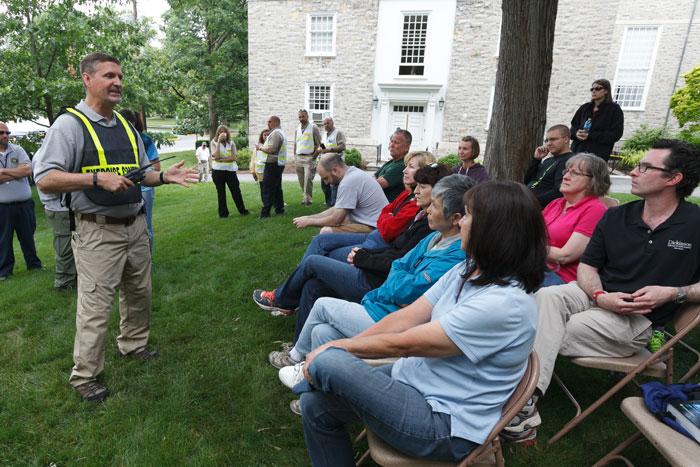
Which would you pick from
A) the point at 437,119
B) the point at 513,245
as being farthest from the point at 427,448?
the point at 437,119

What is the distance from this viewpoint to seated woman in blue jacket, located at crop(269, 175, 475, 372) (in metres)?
2.30

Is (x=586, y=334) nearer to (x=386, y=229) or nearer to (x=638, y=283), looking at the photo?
(x=638, y=283)

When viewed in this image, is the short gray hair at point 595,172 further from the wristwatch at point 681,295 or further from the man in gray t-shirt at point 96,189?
the man in gray t-shirt at point 96,189

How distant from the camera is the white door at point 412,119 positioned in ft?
63.8

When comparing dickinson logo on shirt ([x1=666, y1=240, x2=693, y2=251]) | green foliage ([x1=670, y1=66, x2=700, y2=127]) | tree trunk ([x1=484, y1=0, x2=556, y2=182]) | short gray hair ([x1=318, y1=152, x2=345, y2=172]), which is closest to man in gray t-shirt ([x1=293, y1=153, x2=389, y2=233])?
short gray hair ([x1=318, y1=152, x2=345, y2=172])

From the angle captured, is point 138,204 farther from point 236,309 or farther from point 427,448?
point 427,448

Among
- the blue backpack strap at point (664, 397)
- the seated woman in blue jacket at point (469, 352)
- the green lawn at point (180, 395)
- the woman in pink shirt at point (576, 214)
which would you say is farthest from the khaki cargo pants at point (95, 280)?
the blue backpack strap at point (664, 397)

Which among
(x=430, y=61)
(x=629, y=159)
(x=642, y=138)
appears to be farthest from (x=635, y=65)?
(x=430, y=61)

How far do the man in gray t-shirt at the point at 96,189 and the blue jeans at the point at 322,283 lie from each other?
112cm

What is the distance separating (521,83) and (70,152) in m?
3.81

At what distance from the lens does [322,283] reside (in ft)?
10.2

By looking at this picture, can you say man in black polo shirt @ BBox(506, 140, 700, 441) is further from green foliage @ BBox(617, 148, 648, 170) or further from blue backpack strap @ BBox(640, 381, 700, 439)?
green foliage @ BBox(617, 148, 648, 170)

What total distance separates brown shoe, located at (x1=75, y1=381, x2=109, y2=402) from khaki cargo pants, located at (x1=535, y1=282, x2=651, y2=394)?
2.83 meters

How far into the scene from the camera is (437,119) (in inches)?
744
